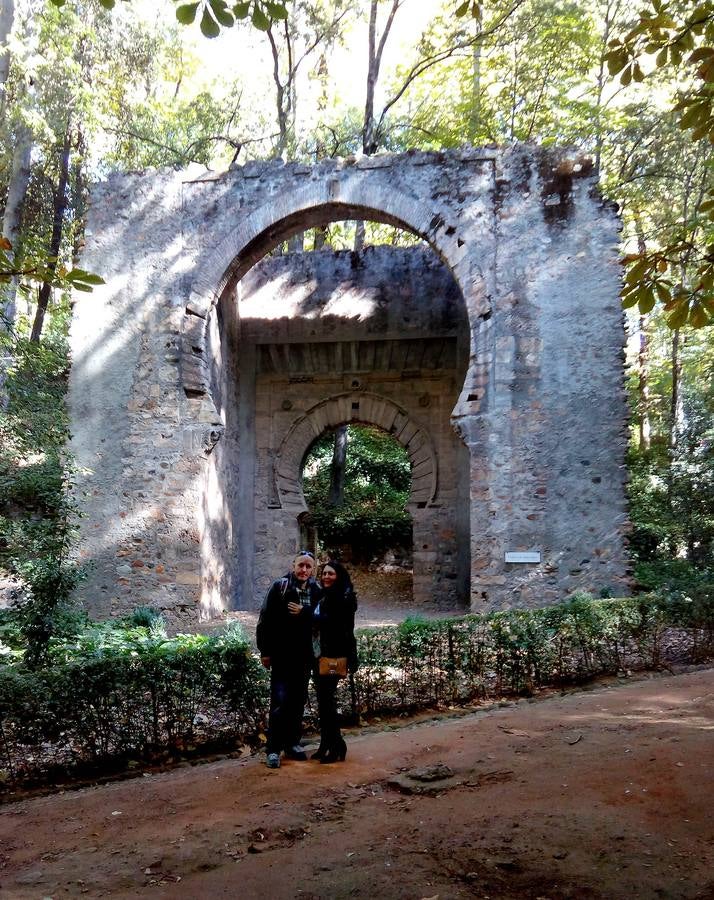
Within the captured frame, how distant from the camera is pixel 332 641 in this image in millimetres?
4934

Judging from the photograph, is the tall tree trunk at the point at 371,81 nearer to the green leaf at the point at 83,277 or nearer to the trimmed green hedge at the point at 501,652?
the trimmed green hedge at the point at 501,652

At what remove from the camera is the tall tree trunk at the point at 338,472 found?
20391 millimetres

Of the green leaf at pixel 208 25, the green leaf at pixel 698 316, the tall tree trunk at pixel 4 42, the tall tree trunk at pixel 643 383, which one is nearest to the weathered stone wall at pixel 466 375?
the tall tree trunk at pixel 4 42

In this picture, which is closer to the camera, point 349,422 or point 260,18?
point 260,18

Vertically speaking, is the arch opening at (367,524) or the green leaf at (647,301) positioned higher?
the green leaf at (647,301)

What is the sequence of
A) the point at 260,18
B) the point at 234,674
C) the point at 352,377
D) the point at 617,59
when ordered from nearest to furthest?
the point at 260,18 → the point at 617,59 → the point at 234,674 → the point at 352,377

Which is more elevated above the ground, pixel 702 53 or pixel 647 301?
pixel 702 53

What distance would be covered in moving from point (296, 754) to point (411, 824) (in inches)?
57.0

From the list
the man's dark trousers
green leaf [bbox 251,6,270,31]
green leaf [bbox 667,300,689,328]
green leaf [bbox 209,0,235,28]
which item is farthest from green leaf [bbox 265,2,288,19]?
the man's dark trousers

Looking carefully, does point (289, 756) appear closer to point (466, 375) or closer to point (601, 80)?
point (466, 375)

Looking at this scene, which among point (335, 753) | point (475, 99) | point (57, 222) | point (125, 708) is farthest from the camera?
point (475, 99)

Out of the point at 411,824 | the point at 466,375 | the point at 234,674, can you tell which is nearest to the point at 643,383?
the point at 466,375

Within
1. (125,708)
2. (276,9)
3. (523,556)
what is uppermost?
(276,9)

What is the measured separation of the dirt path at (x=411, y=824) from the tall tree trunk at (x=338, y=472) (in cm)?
1501
